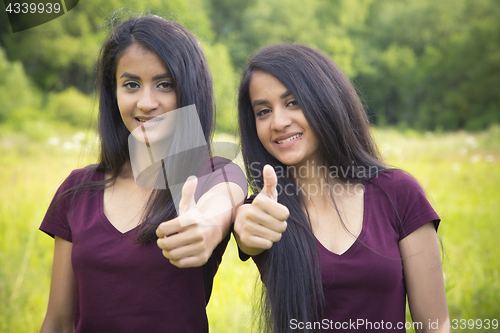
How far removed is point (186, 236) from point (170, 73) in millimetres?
636

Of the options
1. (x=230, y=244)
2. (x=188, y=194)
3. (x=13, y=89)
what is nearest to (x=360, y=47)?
(x=13, y=89)

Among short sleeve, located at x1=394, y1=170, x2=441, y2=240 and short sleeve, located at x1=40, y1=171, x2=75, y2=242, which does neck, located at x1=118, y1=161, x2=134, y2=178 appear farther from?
short sleeve, located at x1=394, y1=170, x2=441, y2=240

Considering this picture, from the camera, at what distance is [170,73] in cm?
133

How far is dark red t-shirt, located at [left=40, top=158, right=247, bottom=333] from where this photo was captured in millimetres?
1257

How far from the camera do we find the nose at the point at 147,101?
4.27ft

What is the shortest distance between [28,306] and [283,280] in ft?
8.00

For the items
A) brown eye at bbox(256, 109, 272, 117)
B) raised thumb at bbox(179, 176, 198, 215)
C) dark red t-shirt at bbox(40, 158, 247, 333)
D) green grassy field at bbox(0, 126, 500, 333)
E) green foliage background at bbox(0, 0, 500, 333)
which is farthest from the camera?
green foliage background at bbox(0, 0, 500, 333)

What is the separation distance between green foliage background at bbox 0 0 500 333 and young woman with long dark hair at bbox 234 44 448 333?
27 cm

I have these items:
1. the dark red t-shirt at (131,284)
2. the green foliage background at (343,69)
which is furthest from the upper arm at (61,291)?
the green foliage background at (343,69)

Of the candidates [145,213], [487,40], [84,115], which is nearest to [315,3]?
[487,40]

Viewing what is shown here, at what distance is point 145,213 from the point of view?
53.2 inches

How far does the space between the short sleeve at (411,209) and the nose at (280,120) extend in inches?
19.4

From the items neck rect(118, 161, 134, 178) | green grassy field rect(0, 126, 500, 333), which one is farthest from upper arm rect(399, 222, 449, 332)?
neck rect(118, 161, 134, 178)

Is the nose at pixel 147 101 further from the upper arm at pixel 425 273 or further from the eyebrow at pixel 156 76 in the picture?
the upper arm at pixel 425 273
